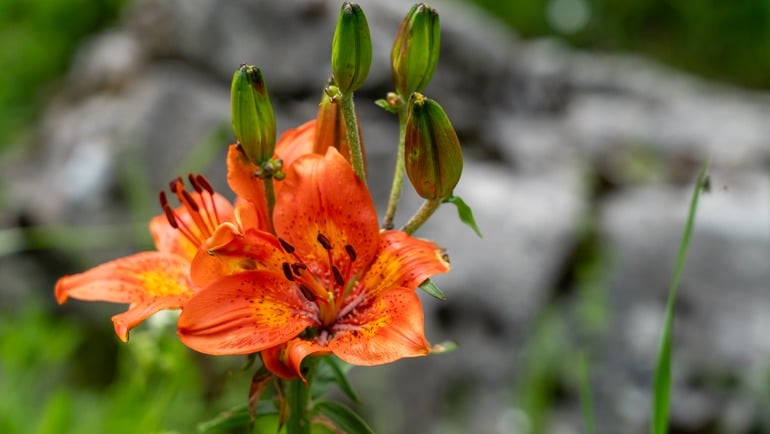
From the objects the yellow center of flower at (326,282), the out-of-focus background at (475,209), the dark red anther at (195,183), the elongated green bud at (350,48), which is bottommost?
the out-of-focus background at (475,209)

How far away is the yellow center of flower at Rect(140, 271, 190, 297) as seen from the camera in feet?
2.96

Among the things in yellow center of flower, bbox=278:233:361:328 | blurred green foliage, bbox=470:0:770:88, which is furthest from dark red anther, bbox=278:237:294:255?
blurred green foliage, bbox=470:0:770:88

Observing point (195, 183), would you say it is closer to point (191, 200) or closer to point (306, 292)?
point (191, 200)

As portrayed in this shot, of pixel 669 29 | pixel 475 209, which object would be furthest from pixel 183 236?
pixel 669 29

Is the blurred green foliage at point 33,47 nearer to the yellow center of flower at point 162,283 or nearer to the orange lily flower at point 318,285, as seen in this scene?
the yellow center of flower at point 162,283

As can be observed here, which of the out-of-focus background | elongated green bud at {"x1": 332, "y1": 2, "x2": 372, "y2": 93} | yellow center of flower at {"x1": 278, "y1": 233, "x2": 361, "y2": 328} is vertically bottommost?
the out-of-focus background

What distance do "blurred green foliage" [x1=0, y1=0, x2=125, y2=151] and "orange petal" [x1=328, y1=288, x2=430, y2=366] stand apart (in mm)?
3454

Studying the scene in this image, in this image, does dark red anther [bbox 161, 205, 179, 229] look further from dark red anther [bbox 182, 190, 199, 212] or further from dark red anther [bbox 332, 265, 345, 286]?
dark red anther [bbox 332, 265, 345, 286]

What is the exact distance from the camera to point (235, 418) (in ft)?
2.85

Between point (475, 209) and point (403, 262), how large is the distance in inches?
76.4

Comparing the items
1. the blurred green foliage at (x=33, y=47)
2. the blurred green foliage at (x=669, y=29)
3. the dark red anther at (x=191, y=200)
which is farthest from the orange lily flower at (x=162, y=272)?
the blurred green foliage at (x=669, y=29)

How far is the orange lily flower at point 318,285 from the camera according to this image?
77 centimetres

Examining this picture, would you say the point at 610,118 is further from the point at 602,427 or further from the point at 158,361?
the point at 158,361

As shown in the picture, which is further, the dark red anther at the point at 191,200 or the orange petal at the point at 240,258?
the dark red anther at the point at 191,200
